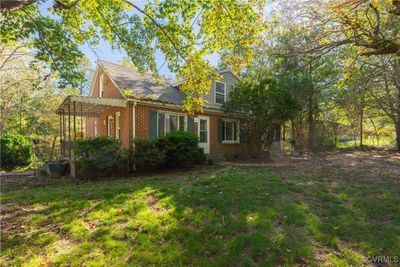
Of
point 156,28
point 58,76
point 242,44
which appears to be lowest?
point 58,76

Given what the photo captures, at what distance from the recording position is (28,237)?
353 cm

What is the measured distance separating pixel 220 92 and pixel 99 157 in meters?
8.64

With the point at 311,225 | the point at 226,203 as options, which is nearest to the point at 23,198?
the point at 226,203

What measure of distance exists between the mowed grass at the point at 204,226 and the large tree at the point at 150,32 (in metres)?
3.29

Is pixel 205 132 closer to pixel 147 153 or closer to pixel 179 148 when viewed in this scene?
pixel 179 148

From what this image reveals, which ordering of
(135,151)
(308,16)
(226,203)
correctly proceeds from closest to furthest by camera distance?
(226,203) → (308,16) → (135,151)

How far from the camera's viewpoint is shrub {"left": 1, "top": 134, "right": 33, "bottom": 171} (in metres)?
12.7

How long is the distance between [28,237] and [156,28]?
5.65m

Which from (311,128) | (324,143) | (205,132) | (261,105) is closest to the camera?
(261,105)

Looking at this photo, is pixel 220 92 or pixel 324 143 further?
pixel 324 143

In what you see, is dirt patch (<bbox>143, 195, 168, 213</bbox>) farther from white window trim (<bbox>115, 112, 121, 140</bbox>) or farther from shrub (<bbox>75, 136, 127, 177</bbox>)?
white window trim (<bbox>115, 112, 121, 140</bbox>)

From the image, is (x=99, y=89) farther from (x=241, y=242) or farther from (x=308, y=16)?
(x=241, y=242)

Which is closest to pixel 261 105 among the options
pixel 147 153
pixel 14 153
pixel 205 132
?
pixel 205 132

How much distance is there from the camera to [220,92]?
47.6ft
